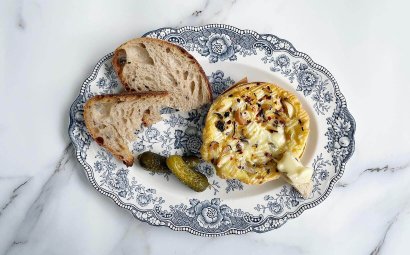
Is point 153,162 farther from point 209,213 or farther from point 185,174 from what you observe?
point 209,213

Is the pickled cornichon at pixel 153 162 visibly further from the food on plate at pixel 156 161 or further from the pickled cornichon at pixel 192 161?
the pickled cornichon at pixel 192 161

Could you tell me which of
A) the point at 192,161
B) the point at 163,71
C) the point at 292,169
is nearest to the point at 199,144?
the point at 192,161

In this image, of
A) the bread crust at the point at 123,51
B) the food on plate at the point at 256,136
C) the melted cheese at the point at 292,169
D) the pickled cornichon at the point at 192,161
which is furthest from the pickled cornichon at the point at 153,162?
the melted cheese at the point at 292,169

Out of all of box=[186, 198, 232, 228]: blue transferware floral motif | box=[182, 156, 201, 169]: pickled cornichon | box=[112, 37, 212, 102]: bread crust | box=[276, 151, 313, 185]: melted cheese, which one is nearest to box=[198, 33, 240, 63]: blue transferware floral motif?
box=[112, 37, 212, 102]: bread crust

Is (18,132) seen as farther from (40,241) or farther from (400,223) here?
(400,223)

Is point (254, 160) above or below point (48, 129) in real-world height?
above

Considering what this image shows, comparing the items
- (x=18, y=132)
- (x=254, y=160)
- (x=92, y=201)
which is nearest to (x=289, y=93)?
(x=254, y=160)

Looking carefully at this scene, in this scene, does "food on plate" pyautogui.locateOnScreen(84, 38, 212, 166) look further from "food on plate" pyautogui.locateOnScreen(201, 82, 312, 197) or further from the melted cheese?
the melted cheese
